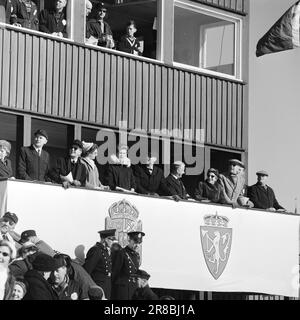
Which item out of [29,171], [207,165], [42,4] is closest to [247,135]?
[207,165]

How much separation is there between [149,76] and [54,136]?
10.9 ft

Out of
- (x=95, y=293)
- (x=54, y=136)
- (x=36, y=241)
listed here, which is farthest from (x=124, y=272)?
(x=54, y=136)

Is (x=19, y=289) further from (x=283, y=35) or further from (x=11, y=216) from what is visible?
(x=283, y=35)

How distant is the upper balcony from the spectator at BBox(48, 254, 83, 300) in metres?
4.69

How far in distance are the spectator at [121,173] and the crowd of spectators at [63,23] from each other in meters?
2.86

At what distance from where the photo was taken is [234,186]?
29.1 m

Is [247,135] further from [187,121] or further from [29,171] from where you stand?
[29,171]

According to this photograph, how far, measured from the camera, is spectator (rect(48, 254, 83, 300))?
75.3ft

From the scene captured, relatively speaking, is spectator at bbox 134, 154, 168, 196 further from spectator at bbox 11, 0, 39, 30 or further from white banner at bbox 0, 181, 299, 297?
spectator at bbox 11, 0, 39, 30

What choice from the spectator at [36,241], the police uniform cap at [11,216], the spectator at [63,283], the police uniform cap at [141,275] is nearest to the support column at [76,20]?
the police uniform cap at [141,275]

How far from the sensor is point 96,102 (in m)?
28.9

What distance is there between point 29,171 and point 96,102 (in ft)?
13.6

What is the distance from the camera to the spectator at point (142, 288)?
25156 mm

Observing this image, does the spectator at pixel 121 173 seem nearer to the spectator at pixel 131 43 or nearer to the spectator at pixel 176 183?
the spectator at pixel 176 183
